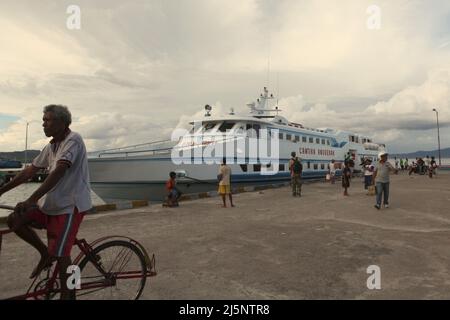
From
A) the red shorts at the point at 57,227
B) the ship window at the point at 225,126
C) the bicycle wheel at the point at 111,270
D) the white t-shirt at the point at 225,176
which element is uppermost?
the ship window at the point at 225,126

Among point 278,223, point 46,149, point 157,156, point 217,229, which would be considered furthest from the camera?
point 157,156

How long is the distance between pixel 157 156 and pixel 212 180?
282 centimetres

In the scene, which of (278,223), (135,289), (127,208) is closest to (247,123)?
(127,208)

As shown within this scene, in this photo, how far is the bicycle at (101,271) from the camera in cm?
315

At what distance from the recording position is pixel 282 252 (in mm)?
5695

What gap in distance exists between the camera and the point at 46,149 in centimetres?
336

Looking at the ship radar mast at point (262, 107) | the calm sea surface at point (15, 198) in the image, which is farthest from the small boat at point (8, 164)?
the ship radar mast at point (262, 107)

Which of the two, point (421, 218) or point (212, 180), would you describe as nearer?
point (421, 218)

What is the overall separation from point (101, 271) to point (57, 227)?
2.31ft

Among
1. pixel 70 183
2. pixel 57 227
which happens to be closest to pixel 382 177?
pixel 70 183

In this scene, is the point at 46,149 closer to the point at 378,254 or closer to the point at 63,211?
the point at 63,211

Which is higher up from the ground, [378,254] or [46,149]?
[46,149]

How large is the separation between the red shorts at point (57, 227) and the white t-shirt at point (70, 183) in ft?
0.18

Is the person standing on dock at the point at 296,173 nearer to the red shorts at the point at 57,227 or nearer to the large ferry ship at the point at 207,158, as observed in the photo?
the large ferry ship at the point at 207,158
